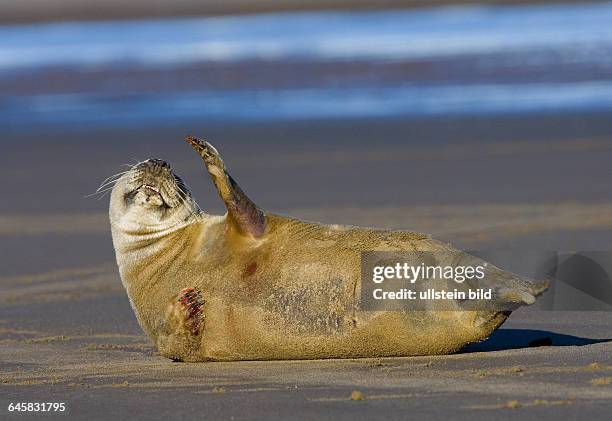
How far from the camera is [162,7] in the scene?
43062mm

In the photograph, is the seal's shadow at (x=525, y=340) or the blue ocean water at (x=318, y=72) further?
the blue ocean water at (x=318, y=72)

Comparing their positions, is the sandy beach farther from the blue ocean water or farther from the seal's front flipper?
the seal's front flipper

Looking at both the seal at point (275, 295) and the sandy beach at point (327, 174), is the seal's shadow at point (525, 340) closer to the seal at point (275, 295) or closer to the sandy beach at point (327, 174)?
the sandy beach at point (327, 174)

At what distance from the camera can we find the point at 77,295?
8.43 m

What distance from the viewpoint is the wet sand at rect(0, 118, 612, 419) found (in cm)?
550

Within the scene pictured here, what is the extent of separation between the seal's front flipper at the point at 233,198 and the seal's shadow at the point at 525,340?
3.47ft

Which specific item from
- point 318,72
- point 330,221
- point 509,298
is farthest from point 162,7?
point 509,298

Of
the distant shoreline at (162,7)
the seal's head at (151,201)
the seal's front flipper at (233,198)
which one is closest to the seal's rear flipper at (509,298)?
the seal's front flipper at (233,198)

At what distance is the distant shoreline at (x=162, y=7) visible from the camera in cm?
4016

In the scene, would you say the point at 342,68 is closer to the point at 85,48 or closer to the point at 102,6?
the point at 85,48

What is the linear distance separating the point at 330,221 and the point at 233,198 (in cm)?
439

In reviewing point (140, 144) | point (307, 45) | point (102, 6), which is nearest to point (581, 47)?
point (307, 45)

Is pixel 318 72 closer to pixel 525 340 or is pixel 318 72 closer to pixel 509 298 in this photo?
pixel 525 340

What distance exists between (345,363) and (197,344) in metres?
0.66
